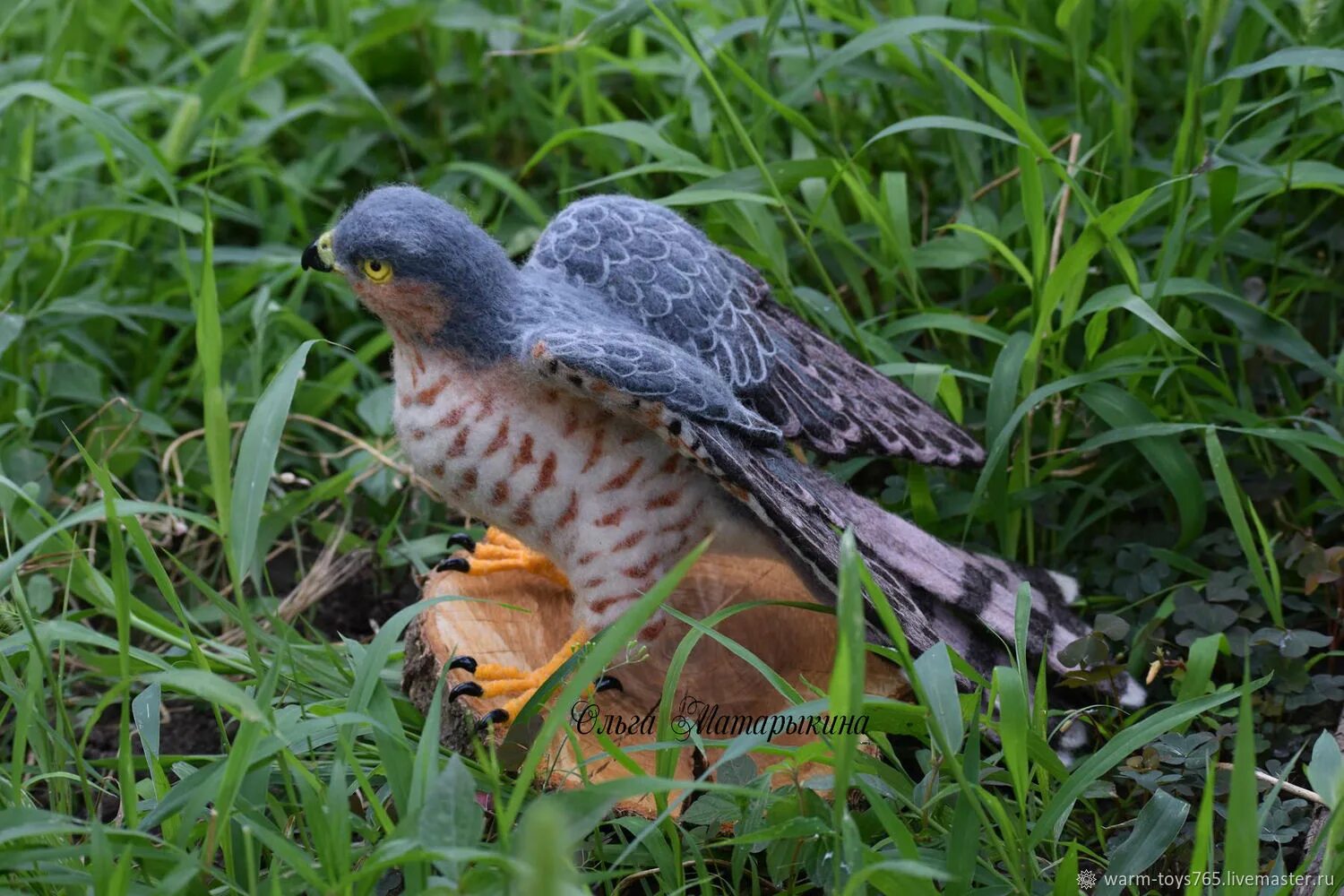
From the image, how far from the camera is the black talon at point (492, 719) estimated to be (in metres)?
1.84

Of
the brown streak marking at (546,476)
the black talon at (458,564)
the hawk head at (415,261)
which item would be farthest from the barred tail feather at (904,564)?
the black talon at (458,564)

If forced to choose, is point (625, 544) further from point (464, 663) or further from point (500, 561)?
point (500, 561)

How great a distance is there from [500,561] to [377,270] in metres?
0.63

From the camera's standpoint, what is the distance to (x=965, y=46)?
2.71m

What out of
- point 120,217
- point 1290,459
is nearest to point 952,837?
point 1290,459

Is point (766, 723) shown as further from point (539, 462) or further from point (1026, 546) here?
point (1026, 546)

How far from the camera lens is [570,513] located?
182cm

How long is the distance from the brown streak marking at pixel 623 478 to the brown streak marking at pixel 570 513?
1.3 inches

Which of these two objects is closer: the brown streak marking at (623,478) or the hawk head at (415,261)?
the hawk head at (415,261)

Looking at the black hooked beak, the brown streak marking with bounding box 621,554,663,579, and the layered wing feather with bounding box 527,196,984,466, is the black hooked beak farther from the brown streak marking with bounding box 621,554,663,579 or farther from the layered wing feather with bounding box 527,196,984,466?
the brown streak marking with bounding box 621,554,663,579

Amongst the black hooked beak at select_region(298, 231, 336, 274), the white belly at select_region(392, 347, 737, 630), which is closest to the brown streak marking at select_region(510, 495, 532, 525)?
the white belly at select_region(392, 347, 737, 630)

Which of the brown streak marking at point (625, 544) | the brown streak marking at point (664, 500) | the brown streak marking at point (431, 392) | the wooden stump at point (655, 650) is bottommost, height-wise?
the wooden stump at point (655, 650)

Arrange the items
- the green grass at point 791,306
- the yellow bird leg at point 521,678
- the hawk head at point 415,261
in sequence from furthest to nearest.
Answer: the yellow bird leg at point 521,678, the hawk head at point 415,261, the green grass at point 791,306

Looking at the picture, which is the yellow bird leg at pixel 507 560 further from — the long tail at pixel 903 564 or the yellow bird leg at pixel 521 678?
the long tail at pixel 903 564
